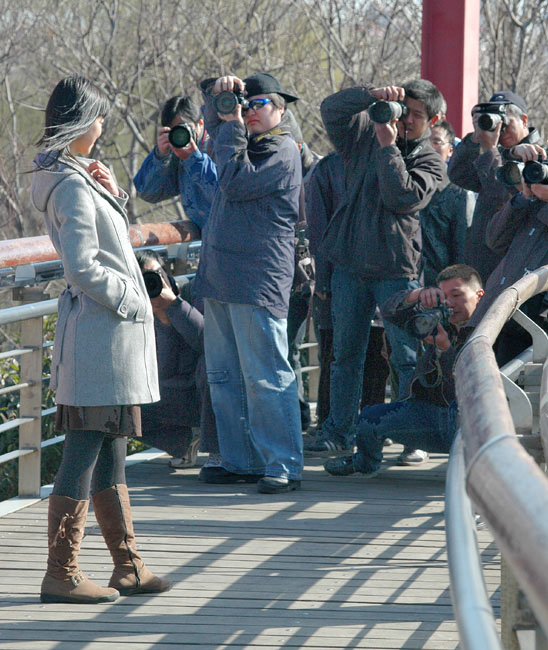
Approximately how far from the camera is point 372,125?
5.23 m

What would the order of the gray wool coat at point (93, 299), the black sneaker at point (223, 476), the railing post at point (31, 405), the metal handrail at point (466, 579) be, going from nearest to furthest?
the metal handrail at point (466, 579)
the gray wool coat at point (93, 299)
the railing post at point (31, 405)
the black sneaker at point (223, 476)

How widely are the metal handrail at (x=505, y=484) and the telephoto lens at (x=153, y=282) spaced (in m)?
3.25

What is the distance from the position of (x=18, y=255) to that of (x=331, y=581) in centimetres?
181

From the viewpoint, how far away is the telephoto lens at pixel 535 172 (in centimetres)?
435

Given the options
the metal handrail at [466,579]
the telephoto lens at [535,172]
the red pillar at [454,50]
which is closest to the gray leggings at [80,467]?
the metal handrail at [466,579]

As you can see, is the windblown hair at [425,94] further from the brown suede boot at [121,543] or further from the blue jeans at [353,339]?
the brown suede boot at [121,543]

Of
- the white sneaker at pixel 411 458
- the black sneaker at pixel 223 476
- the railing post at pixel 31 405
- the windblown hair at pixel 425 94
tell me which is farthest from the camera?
the white sneaker at pixel 411 458

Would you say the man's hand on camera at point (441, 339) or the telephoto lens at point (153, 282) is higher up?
the telephoto lens at point (153, 282)

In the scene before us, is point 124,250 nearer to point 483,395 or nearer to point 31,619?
point 31,619

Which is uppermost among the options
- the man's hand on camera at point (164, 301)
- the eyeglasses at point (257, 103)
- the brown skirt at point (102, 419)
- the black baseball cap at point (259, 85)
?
the black baseball cap at point (259, 85)

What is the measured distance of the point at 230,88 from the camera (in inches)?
181

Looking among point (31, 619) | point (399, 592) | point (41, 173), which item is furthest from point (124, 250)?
point (399, 592)

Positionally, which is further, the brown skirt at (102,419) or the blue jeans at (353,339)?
the blue jeans at (353,339)

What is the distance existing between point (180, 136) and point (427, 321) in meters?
1.49
